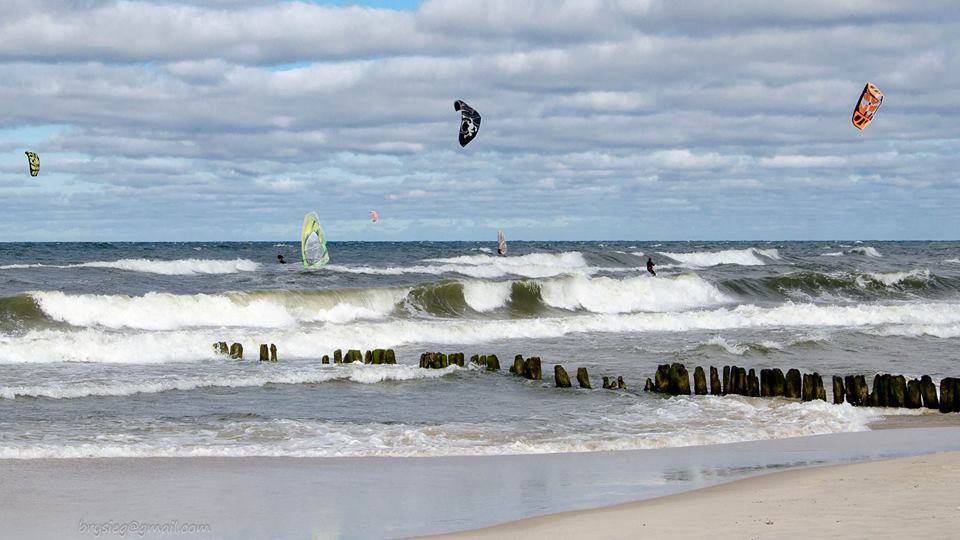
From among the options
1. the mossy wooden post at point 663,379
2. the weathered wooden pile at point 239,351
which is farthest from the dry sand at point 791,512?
the weathered wooden pile at point 239,351

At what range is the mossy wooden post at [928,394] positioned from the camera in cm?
1636

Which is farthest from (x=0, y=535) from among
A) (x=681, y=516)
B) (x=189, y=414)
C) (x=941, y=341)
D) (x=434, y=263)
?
(x=434, y=263)

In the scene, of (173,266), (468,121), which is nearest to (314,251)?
(173,266)

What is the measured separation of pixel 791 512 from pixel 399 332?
18982 millimetres

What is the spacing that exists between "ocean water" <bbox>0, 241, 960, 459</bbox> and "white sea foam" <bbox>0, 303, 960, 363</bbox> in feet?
0.20

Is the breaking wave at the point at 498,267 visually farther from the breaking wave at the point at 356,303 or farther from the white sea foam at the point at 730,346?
the white sea foam at the point at 730,346

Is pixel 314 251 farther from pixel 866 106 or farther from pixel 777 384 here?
pixel 777 384

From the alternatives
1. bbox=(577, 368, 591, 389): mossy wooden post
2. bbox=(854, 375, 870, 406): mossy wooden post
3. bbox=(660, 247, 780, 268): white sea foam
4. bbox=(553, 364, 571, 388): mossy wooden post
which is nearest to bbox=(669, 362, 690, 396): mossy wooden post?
bbox=(577, 368, 591, 389): mossy wooden post

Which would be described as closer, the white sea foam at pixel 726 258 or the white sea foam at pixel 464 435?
the white sea foam at pixel 464 435

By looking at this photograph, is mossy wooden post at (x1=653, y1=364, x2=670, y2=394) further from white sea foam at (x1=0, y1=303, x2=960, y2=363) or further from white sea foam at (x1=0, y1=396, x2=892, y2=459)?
white sea foam at (x1=0, y1=303, x2=960, y2=363)

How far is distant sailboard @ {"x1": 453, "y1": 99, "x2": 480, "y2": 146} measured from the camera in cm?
2727

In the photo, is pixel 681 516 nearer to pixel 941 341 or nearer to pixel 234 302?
pixel 941 341

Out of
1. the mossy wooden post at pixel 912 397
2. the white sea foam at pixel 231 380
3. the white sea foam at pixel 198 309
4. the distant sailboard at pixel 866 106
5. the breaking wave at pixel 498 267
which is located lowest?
the mossy wooden post at pixel 912 397

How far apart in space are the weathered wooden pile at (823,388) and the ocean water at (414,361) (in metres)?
0.34
